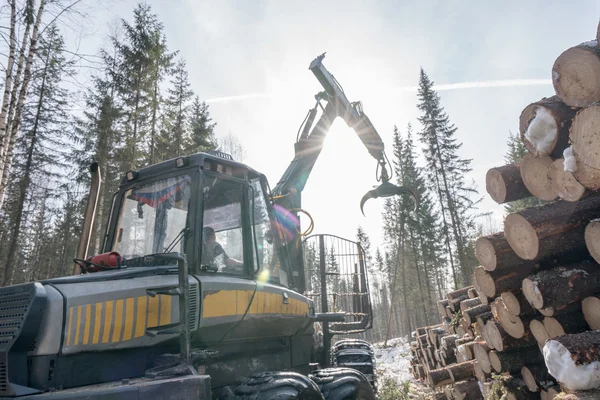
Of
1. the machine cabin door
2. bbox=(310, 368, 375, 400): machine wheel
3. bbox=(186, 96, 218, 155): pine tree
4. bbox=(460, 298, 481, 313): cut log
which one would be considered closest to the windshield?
bbox=(310, 368, 375, 400): machine wheel

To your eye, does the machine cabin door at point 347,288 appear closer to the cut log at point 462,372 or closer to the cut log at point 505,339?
the cut log at point 462,372

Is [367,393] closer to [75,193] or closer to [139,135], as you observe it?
[139,135]

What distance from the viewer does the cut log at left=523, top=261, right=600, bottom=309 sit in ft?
11.8

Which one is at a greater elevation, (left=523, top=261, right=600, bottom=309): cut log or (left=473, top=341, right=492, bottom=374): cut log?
(left=523, top=261, right=600, bottom=309): cut log

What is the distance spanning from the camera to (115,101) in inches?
687

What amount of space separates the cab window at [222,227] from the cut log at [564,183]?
2986 millimetres

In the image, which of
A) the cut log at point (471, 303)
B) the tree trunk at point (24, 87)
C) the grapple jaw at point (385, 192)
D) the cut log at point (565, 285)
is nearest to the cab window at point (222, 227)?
the cut log at point (565, 285)

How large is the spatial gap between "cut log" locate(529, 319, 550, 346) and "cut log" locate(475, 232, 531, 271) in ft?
1.99

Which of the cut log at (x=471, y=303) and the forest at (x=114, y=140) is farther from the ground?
the forest at (x=114, y=140)

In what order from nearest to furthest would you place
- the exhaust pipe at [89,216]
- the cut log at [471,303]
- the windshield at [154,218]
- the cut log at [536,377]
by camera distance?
the windshield at [154,218] < the exhaust pipe at [89,216] < the cut log at [536,377] < the cut log at [471,303]

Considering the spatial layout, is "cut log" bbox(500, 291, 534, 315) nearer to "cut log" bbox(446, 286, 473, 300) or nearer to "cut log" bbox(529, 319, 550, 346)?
"cut log" bbox(529, 319, 550, 346)

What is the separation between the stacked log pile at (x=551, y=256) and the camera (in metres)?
2.86

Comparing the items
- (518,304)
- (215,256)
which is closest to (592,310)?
(518,304)

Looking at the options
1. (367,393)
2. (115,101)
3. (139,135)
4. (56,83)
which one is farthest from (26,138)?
(367,393)
